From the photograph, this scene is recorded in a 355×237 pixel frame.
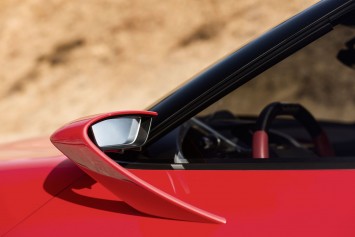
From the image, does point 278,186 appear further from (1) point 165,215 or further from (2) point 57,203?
(2) point 57,203

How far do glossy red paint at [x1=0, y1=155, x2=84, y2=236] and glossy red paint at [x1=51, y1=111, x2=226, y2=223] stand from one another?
133 millimetres

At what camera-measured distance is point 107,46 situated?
1555 cm

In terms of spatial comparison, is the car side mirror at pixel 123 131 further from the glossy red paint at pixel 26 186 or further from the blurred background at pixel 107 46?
the blurred background at pixel 107 46

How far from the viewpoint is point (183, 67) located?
14.2 m

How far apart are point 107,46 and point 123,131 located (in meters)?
14.0

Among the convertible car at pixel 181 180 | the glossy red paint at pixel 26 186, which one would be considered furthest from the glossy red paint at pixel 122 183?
the glossy red paint at pixel 26 186

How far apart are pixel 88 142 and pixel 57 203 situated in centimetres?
21

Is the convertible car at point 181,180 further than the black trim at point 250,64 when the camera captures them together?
No

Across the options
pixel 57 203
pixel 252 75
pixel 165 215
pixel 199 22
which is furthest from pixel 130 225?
pixel 199 22

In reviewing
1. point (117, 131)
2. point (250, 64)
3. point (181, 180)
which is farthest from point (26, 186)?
point (250, 64)

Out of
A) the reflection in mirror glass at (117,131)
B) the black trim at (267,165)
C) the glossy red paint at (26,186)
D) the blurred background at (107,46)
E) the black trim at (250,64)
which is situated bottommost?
the glossy red paint at (26,186)

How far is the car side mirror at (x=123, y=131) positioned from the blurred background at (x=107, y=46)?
11.2 m

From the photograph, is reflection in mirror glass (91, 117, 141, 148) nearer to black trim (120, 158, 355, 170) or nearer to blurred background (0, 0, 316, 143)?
black trim (120, 158, 355, 170)

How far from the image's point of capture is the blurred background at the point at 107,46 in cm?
1380
